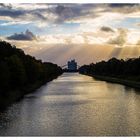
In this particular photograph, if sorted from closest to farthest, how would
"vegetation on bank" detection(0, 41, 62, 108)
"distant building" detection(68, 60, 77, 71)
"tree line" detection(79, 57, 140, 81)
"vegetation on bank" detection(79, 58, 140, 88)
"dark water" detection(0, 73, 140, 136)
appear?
"dark water" detection(0, 73, 140, 136), "vegetation on bank" detection(0, 41, 62, 108), "vegetation on bank" detection(79, 58, 140, 88), "tree line" detection(79, 57, 140, 81), "distant building" detection(68, 60, 77, 71)

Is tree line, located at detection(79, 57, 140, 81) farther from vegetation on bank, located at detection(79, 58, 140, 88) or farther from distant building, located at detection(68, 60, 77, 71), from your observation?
distant building, located at detection(68, 60, 77, 71)

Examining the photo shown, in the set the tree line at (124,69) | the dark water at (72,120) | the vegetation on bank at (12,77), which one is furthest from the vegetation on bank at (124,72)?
the dark water at (72,120)

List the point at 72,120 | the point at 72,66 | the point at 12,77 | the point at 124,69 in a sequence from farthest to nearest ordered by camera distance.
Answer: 1. the point at 72,66
2. the point at 124,69
3. the point at 12,77
4. the point at 72,120

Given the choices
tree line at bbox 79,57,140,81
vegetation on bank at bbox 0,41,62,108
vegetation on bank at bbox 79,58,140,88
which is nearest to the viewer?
vegetation on bank at bbox 0,41,62,108

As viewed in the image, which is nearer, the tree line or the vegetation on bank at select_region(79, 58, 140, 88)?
the vegetation on bank at select_region(79, 58, 140, 88)

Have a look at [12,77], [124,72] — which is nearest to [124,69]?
[124,72]

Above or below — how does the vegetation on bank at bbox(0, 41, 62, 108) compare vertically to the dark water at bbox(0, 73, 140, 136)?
above

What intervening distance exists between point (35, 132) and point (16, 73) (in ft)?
56.0

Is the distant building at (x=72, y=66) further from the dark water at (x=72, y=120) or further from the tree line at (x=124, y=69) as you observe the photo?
the dark water at (x=72, y=120)

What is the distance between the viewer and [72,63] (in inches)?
6590

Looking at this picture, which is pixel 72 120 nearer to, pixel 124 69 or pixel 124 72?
pixel 124 72

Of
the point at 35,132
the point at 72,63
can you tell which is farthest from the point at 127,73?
the point at 72,63

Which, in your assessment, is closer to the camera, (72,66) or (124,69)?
(124,69)

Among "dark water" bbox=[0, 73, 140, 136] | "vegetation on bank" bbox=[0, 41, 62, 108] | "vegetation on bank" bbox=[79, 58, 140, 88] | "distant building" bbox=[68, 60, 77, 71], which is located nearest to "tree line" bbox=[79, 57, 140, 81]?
"vegetation on bank" bbox=[79, 58, 140, 88]
